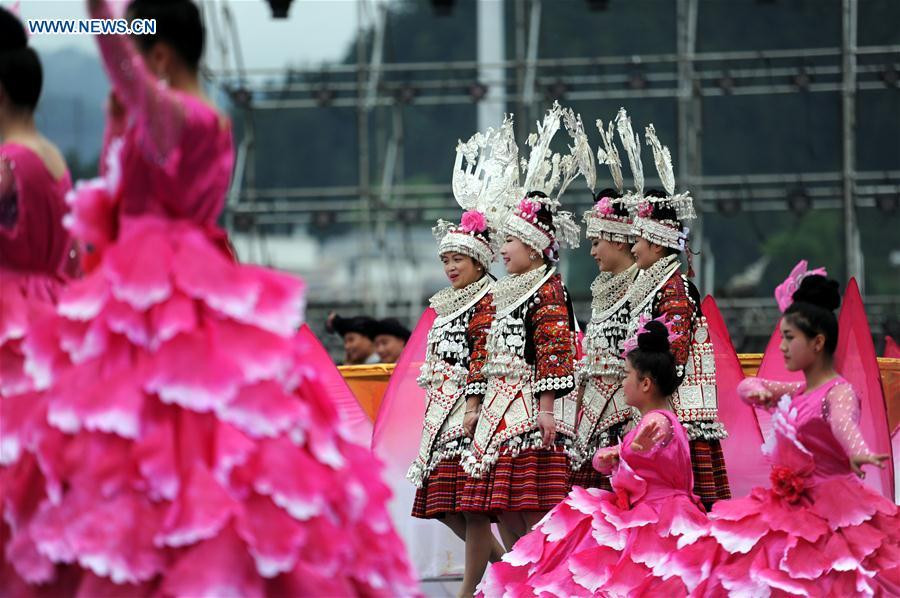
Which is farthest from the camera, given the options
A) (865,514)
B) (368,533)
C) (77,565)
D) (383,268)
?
(383,268)

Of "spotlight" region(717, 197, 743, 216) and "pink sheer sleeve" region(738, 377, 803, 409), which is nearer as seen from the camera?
"pink sheer sleeve" region(738, 377, 803, 409)

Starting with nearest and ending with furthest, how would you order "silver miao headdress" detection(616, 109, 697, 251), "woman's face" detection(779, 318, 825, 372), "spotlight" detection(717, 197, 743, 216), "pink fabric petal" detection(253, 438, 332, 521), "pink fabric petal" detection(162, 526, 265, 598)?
"pink fabric petal" detection(162, 526, 265, 598) < "pink fabric petal" detection(253, 438, 332, 521) < "woman's face" detection(779, 318, 825, 372) < "silver miao headdress" detection(616, 109, 697, 251) < "spotlight" detection(717, 197, 743, 216)

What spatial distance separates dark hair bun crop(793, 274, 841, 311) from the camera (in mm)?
4902

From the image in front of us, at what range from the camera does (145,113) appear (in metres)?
3.18

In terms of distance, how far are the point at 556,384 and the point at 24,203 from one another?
2.67m

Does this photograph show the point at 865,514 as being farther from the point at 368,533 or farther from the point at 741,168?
the point at 741,168

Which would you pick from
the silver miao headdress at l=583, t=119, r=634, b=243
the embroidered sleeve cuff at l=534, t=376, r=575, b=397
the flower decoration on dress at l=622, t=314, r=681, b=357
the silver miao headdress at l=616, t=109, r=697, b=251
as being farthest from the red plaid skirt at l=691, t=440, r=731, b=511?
the silver miao headdress at l=583, t=119, r=634, b=243

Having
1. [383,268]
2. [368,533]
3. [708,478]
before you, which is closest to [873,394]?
[708,478]

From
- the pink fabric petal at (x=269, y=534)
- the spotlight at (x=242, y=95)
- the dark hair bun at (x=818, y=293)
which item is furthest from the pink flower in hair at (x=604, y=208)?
the spotlight at (x=242, y=95)

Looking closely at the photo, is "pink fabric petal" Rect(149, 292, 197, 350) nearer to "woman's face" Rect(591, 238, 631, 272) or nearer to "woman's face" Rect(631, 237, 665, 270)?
"woman's face" Rect(631, 237, 665, 270)

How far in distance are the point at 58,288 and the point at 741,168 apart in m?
9.94

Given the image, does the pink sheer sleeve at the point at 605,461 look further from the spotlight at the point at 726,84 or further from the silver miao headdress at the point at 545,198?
the spotlight at the point at 726,84

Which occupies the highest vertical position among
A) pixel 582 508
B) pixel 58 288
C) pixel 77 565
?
pixel 58 288

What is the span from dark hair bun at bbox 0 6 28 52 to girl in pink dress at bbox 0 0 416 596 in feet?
1.74
